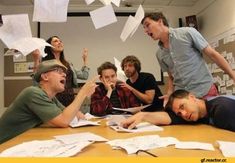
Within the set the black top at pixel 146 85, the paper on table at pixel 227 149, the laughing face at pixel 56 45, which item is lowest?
the paper on table at pixel 227 149

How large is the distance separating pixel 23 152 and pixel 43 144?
4.5 inches

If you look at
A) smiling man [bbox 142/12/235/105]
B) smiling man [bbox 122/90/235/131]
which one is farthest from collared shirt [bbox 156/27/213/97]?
smiling man [bbox 122/90/235/131]

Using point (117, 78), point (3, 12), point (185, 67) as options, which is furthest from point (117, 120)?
point (3, 12)

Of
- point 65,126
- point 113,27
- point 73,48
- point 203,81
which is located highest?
point 113,27

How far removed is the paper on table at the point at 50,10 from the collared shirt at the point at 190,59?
76 cm

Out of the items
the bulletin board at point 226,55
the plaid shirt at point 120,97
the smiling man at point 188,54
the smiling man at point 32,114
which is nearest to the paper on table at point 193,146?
the smiling man at point 32,114

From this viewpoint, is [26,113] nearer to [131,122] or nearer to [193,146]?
[131,122]

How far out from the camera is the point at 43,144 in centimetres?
97

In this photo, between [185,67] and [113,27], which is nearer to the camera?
[185,67]

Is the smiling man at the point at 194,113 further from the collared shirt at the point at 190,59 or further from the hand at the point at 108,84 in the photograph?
the hand at the point at 108,84

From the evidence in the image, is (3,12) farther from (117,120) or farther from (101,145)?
(101,145)

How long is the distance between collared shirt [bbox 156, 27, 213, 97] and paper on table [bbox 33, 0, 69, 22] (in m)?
0.76

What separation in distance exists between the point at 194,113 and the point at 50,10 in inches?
39.9

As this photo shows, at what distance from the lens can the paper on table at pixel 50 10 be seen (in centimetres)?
169
